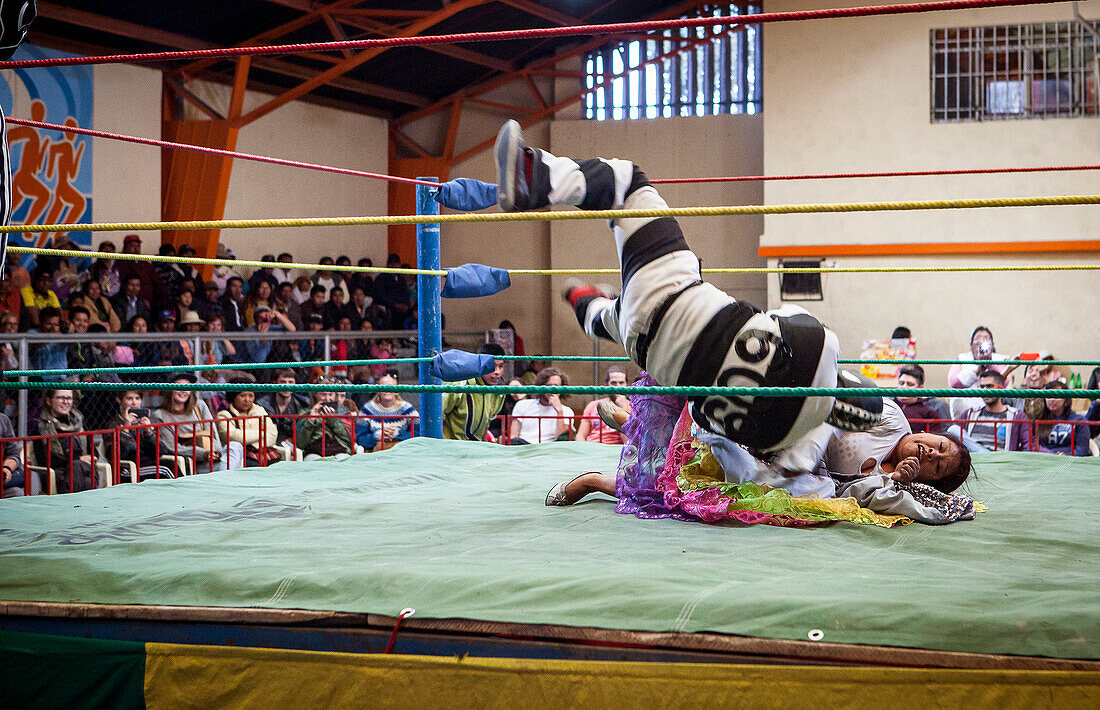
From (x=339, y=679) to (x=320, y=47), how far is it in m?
1.04

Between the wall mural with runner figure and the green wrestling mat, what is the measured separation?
5.19 meters

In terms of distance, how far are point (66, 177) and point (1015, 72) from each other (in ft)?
24.1

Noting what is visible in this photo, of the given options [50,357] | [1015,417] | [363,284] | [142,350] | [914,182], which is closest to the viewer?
[1015,417]

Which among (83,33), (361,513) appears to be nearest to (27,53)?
(83,33)

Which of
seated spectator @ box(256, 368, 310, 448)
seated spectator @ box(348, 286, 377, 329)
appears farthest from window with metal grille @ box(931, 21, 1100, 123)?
seated spectator @ box(256, 368, 310, 448)

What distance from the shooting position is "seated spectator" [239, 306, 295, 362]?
6414mm

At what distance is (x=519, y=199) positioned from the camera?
1.84 meters

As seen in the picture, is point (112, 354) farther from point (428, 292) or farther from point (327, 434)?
point (428, 292)

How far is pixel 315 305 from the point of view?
781cm

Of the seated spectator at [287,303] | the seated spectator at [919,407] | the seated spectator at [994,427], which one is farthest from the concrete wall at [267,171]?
the seated spectator at [994,427]

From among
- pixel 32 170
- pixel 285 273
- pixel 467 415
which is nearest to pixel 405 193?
pixel 285 273

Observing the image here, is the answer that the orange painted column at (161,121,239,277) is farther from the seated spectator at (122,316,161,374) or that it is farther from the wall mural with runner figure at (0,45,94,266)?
the seated spectator at (122,316,161,374)

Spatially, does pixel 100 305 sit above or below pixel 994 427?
above

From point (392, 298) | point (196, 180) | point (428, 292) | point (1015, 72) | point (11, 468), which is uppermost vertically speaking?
point (1015, 72)
